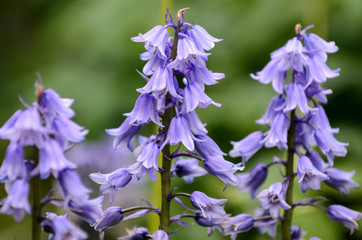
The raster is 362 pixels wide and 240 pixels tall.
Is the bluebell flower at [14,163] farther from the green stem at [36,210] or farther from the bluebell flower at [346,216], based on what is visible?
the bluebell flower at [346,216]

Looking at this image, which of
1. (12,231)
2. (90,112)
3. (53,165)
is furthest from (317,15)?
(53,165)

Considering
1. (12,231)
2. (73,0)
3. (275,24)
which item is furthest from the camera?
(73,0)

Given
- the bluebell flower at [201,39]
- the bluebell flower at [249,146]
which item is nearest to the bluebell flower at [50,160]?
the bluebell flower at [201,39]

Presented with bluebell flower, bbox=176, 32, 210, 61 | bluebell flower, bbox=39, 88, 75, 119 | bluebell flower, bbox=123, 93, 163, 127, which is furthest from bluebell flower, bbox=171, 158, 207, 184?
bluebell flower, bbox=39, 88, 75, 119

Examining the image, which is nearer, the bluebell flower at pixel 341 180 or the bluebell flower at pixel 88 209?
the bluebell flower at pixel 88 209

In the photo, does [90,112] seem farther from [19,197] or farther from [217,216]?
[19,197]

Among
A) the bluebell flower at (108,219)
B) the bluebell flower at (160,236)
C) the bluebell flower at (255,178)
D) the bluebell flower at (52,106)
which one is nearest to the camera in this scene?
the bluebell flower at (52,106)

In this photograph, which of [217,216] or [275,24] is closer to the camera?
[217,216]
